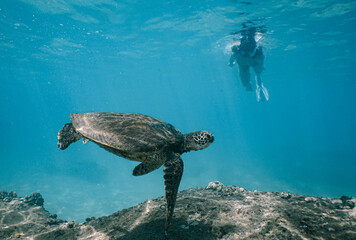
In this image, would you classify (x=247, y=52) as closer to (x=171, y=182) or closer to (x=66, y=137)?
(x=66, y=137)

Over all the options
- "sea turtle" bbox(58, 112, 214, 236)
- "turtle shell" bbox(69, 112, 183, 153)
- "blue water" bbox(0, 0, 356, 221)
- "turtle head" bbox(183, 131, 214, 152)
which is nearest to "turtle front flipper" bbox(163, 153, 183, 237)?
"sea turtle" bbox(58, 112, 214, 236)

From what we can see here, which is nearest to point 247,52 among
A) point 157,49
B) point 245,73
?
point 245,73

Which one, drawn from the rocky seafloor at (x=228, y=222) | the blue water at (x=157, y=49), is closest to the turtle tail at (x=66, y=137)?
the rocky seafloor at (x=228, y=222)

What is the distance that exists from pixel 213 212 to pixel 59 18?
2132 centimetres

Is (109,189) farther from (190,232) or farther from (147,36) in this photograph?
(190,232)

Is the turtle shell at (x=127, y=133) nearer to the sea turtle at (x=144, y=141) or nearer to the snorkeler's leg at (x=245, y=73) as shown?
the sea turtle at (x=144, y=141)

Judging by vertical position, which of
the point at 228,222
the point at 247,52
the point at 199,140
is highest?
the point at 247,52

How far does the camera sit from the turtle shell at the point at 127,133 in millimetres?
2980

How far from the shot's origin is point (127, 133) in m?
Result: 3.24

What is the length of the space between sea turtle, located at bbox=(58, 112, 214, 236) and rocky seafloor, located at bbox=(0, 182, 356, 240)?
1.98ft

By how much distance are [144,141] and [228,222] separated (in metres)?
1.81

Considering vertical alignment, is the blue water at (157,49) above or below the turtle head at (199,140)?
above

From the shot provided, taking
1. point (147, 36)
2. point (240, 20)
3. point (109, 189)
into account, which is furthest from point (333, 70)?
point (109, 189)

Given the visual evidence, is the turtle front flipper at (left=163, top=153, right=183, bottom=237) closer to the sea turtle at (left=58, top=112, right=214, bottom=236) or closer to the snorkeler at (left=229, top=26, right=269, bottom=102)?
the sea turtle at (left=58, top=112, right=214, bottom=236)
